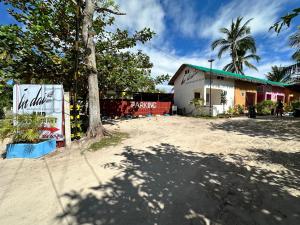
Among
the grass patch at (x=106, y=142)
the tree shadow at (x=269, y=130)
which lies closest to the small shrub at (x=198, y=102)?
the tree shadow at (x=269, y=130)

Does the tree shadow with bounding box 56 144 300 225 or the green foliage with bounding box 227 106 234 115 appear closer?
the tree shadow with bounding box 56 144 300 225

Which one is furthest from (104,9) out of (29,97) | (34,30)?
(29,97)

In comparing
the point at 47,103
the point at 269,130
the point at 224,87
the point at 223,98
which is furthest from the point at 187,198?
the point at 224,87

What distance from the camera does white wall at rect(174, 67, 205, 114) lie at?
1720 centimetres

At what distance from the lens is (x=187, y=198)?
10.4ft

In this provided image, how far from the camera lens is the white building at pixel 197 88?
16625 millimetres

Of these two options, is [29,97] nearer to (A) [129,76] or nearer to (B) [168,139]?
(B) [168,139]

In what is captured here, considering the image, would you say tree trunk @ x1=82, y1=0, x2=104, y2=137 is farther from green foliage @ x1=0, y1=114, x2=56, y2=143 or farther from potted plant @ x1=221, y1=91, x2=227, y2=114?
potted plant @ x1=221, y1=91, x2=227, y2=114

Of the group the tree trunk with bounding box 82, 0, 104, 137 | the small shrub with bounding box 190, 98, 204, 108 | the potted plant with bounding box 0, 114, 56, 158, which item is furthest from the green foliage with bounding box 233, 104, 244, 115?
the potted plant with bounding box 0, 114, 56, 158

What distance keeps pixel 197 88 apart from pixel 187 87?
1789mm

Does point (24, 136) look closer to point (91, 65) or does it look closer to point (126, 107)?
point (91, 65)

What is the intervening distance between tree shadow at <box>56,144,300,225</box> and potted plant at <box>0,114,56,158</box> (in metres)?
2.74

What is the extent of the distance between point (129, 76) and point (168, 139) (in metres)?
5.77

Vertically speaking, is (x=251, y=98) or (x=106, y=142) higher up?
(x=251, y=98)
